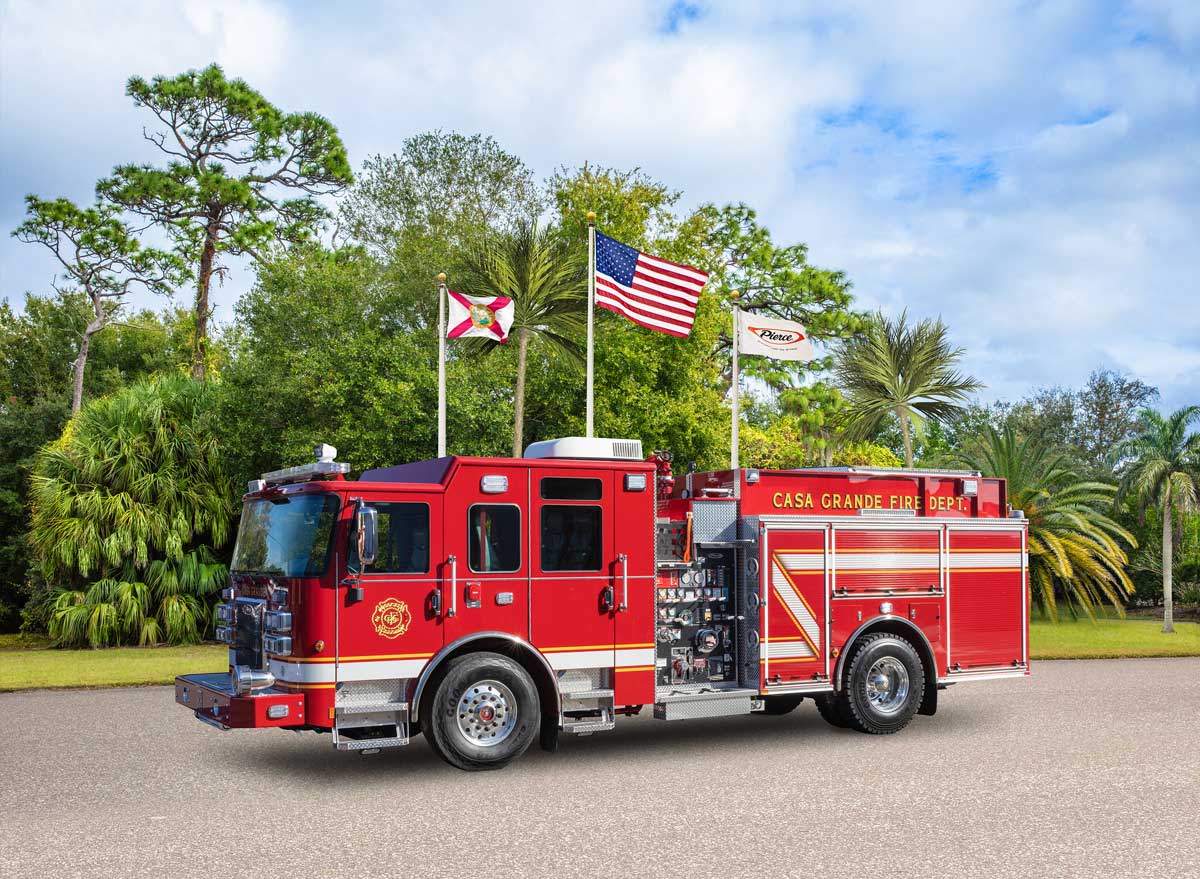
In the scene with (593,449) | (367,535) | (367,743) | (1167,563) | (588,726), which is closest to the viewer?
(367,535)

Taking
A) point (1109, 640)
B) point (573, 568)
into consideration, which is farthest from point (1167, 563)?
point (573, 568)

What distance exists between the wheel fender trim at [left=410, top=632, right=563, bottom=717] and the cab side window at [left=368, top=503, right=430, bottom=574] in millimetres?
667

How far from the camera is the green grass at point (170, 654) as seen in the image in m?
16.2

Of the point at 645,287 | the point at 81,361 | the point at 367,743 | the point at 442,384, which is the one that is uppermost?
the point at 81,361

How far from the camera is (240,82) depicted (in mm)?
39500

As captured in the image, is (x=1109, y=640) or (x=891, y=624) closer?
(x=891, y=624)

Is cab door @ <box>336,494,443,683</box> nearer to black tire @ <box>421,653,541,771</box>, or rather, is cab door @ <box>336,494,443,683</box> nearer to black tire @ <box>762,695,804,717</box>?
black tire @ <box>421,653,541,771</box>

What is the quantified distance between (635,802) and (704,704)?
231 cm

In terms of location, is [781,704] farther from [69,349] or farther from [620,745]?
[69,349]

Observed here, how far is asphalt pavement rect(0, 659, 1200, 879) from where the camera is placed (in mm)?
6828

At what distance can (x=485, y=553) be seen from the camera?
32.1 feet

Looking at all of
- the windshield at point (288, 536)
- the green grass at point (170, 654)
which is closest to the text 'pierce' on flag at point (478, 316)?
the green grass at point (170, 654)

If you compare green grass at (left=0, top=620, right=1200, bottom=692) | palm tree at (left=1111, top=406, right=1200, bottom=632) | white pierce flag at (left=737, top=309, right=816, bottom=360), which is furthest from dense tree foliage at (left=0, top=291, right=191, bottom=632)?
palm tree at (left=1111, top=406, right=1200, bottom=632)

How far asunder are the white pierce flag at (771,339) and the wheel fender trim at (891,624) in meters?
6.81
